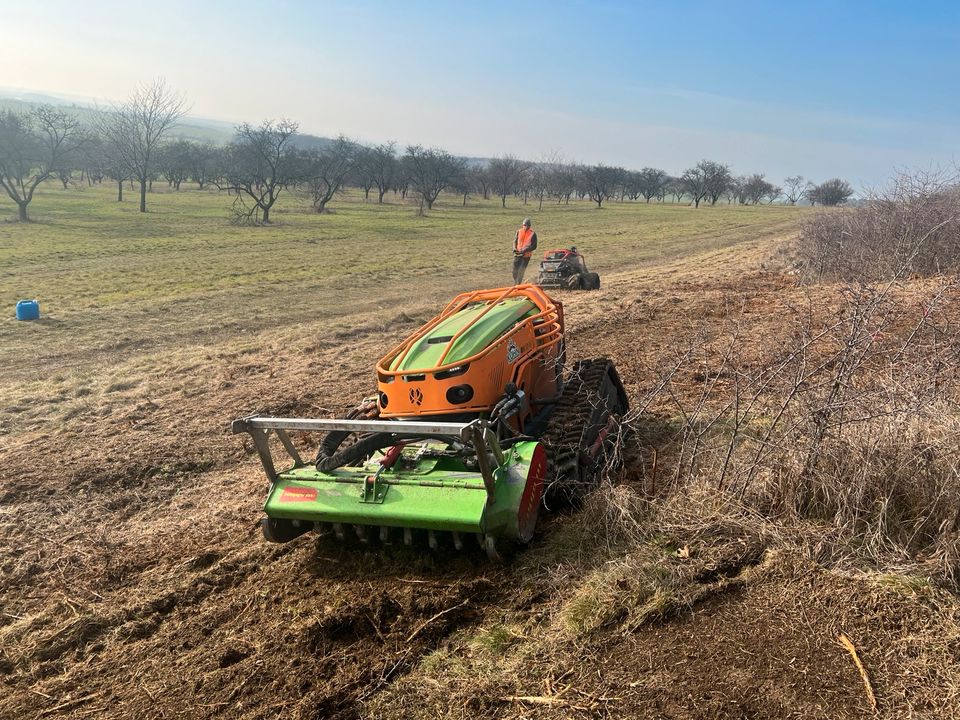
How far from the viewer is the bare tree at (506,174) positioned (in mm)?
77750

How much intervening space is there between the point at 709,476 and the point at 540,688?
1.81 metres

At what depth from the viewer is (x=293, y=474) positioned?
441cm

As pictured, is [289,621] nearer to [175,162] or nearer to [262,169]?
[262,169]

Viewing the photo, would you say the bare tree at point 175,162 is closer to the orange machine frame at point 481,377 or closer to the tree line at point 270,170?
the tree line at point 270,170

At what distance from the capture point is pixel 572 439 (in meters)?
4.69

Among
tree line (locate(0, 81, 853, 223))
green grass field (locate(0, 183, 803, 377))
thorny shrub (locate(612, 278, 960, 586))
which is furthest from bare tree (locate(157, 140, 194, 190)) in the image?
thorny shrub (locate(612, 278, 960, 586))

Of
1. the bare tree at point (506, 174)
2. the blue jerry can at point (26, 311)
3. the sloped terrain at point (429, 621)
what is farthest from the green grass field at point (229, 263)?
the bare tree at point (506, 174)

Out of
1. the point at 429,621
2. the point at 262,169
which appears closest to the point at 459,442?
the point at 429,621

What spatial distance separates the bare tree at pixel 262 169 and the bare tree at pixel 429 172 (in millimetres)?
10650

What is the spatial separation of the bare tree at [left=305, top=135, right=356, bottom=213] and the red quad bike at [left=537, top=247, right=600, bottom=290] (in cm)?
3830

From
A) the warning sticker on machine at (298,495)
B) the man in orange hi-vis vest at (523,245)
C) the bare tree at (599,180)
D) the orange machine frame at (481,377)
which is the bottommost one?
the warning sticker on machine at (298,495)

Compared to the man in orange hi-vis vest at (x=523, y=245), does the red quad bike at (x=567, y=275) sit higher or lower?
lower

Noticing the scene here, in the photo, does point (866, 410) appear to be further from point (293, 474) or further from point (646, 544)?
point (293, 474)

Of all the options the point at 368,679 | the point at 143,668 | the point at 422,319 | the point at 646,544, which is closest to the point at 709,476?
the point at 646,544
